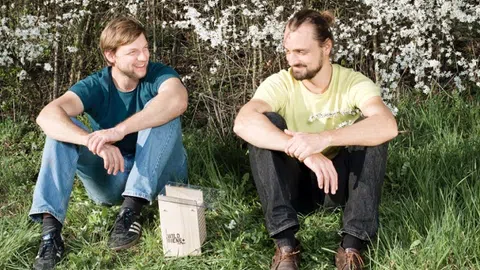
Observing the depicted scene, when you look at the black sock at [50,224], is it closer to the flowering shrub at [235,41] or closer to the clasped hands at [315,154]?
the clasped hands at [315,154]

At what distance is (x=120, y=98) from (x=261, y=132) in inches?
40.2

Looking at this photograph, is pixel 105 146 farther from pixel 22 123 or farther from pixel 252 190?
pixel 22 123

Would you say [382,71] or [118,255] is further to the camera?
[382,71]

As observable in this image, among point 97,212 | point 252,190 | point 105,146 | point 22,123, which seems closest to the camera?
point 105,146

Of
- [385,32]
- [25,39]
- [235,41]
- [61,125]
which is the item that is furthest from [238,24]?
[61,125]

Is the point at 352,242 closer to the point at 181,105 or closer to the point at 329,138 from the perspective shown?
the point at 329,138

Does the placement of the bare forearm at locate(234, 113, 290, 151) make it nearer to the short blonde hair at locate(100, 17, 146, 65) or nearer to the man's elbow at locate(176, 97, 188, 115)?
the man's elbow at locate(176, 97, 188, 115)

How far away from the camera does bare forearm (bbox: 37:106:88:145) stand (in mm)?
3545

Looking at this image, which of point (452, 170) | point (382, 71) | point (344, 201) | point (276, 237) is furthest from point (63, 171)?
point (382, 71)

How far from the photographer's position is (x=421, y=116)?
4.79 metres

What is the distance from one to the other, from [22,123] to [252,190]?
212cm

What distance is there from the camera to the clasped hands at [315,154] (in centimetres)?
322

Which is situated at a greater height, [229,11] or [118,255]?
[229,11]

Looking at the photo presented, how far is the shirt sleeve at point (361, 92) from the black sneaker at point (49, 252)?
1.59m
